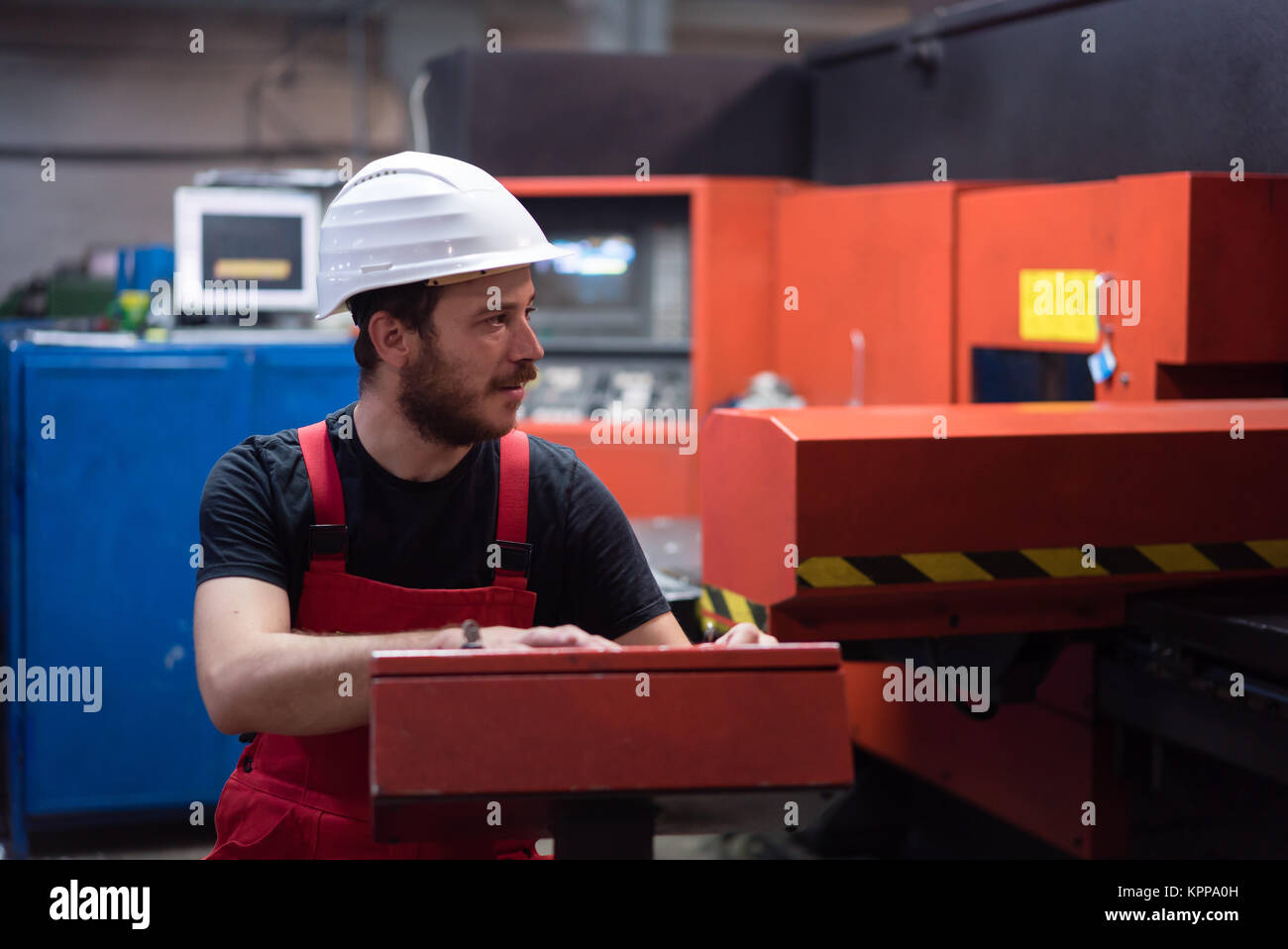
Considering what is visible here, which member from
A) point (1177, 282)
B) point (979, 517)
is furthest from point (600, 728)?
point (1177, 282)

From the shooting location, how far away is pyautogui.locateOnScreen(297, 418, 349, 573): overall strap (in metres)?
1.78

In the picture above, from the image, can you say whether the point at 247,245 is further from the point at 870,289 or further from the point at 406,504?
the point at 406,504

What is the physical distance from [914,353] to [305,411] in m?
1.82

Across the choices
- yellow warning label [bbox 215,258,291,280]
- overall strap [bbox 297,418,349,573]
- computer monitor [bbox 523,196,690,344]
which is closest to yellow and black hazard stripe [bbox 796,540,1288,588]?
overall strap [bbox 297,418,349,573]

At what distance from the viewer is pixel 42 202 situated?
13070mm

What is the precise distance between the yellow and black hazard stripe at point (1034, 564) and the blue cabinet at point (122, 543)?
2.06 meters

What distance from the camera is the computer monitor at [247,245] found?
4.26m

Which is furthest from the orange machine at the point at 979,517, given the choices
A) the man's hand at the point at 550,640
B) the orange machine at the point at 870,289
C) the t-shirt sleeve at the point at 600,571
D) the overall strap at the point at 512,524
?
the orange machine at the point at 870,289

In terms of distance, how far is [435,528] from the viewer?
1863 millimetres

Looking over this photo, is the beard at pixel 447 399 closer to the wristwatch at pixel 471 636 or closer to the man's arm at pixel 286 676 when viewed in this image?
the man's arm at pixel 286 676

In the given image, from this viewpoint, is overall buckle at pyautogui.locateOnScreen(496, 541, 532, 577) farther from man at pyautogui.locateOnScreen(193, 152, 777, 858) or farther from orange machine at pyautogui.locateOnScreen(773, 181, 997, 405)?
orange machine at pyautogui.locateOnScreen(773, 181, 997, 405)

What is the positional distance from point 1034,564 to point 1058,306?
1288mm
